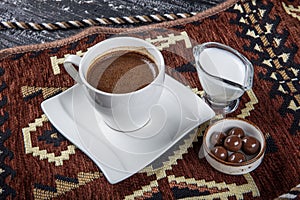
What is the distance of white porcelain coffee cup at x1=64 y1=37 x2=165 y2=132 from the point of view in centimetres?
73

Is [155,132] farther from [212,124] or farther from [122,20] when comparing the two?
[122,20]

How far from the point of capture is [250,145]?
77cm

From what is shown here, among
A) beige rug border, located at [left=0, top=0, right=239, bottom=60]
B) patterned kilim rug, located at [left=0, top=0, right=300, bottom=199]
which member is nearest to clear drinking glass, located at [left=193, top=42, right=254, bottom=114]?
patterned kilim rug, located at [left=0, top=0, right=300, bottom=199]

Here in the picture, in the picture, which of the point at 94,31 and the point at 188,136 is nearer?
the point at 188,136

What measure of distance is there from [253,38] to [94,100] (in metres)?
0.38

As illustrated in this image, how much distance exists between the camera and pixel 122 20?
3.55 ft

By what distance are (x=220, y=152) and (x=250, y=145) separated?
0.16 ft

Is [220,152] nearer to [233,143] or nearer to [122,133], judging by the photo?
[233,143]

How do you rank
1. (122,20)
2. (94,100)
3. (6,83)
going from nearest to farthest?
(94,100) < (6,83) < (122,20)

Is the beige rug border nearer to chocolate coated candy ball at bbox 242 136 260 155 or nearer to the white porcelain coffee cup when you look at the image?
the white porcelain coffee cup

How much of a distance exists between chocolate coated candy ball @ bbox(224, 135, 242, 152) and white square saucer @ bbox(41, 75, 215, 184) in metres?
0.06

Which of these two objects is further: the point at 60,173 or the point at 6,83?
the point at 6,83

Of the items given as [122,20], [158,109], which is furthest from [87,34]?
[158,109]

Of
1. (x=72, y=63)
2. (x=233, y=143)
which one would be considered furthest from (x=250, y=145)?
(x=72, y=63)
